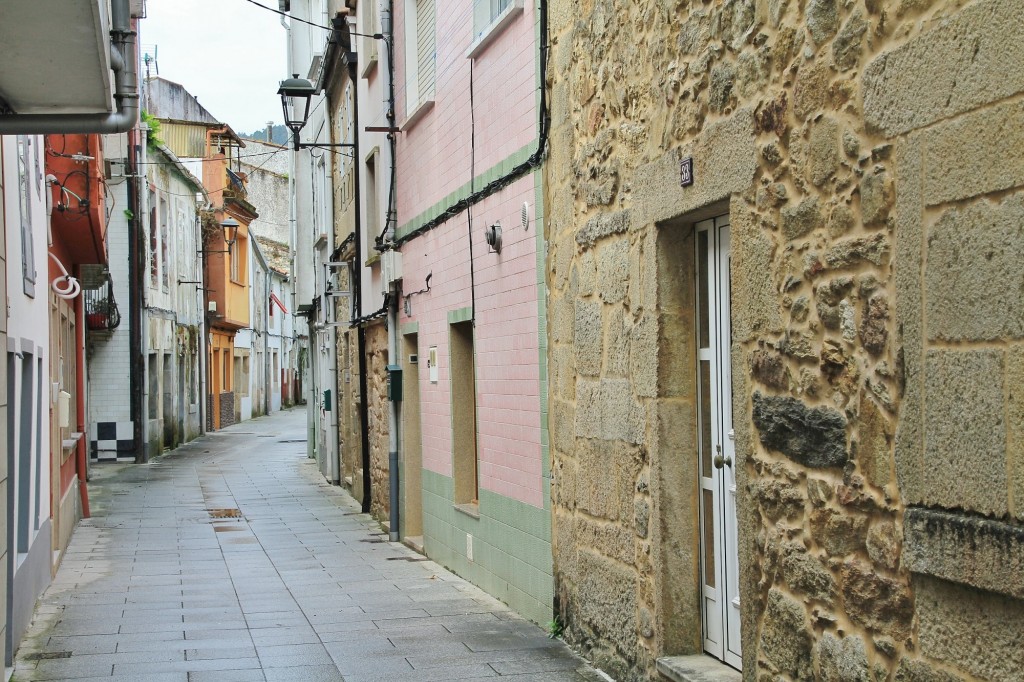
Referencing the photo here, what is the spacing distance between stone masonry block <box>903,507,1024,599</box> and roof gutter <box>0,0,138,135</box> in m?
4.20

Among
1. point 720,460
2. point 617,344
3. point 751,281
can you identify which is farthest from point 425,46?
point 751,281

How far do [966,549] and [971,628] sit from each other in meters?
0.22

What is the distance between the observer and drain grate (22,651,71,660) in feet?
24.8

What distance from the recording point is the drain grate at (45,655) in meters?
7.55

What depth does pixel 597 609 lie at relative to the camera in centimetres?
688

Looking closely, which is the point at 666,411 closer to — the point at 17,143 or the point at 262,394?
the point at 17,143

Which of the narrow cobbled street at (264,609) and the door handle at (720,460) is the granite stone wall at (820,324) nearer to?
the door handle at (720,460)

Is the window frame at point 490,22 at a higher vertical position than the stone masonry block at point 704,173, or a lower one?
higher

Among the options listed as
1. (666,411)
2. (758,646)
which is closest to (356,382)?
(666,411)

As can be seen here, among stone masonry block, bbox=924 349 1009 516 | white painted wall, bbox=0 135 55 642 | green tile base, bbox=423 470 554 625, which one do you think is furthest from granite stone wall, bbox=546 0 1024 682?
white painted wall, bbox=0 135 55 642

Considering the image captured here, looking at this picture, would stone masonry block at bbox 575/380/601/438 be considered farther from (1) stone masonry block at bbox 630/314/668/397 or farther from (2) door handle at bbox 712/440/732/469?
(2) door handle at bbox 712/440/732/469

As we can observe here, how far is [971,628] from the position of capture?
3.43 meters

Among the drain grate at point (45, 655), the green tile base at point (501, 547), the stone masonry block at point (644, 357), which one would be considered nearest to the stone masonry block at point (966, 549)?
the stone masonry block at point (644, 357)

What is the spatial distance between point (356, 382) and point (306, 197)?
33.3ft
